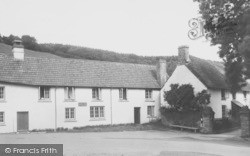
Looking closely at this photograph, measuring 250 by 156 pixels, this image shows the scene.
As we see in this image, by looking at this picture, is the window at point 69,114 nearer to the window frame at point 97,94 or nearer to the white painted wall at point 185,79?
the window frame at point 97,94

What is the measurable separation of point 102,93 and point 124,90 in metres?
3.65

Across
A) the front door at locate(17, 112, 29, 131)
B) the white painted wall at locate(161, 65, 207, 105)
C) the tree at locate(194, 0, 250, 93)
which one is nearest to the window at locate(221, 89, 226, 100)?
the white painted wall at locate(161, 65, 207, 105)

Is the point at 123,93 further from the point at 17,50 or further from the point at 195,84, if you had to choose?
the point at 17,50

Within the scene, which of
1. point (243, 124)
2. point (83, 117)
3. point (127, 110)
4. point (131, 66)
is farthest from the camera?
point (131, 66)

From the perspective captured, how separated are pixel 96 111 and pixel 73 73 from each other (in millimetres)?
5224

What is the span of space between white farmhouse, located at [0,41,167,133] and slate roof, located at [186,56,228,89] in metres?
5.71

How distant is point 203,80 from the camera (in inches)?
1607

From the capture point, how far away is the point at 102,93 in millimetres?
41938

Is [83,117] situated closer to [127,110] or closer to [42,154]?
[127,110]

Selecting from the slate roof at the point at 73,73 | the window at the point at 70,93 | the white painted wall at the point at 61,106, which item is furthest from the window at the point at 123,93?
the window at the point at 70,93

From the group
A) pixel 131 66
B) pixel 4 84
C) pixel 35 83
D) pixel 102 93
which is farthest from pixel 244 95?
pixel 4 84

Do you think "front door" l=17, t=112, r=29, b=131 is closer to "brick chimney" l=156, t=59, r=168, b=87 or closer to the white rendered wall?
the white rendered wall

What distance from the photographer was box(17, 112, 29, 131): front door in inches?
1404

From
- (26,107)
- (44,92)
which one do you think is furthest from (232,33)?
(26,107)
